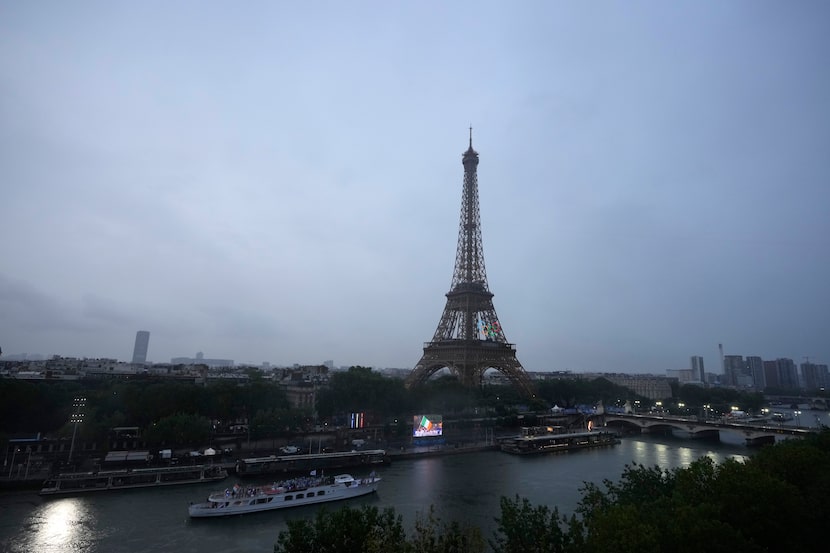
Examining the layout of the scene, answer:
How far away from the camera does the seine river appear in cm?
2025

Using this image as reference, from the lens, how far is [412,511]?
24375 millimetres

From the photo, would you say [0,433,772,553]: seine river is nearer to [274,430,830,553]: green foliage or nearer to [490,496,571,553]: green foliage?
[490,496,571,553]: green foliage

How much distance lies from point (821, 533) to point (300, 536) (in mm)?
15131

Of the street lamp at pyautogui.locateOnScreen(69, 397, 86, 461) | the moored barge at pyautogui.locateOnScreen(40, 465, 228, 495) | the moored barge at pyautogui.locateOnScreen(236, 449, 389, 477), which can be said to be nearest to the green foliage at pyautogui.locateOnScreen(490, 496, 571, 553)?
the moored barge at pyautogui.locateOnScreen(236, 449, 389, 477)

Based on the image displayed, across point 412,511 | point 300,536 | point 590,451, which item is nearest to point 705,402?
point 590,451

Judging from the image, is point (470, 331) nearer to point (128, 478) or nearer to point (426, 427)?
point (426, 427)

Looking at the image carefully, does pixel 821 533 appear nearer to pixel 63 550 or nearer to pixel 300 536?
pixel 300 536

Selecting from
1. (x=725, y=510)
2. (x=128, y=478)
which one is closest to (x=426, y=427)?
(x=128, y=478)

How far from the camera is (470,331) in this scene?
5831cm

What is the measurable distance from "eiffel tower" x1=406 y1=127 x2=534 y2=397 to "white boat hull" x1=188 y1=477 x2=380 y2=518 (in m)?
28.3

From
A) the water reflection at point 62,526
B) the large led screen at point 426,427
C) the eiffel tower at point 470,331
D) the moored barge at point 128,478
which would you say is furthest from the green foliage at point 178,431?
the eiffel tower at point 470,331

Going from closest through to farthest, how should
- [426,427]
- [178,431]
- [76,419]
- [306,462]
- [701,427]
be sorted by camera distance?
[76,419], [306,462], [178,431], [426,427], [701,427]

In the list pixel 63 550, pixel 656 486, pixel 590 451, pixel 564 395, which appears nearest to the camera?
pixel 656 486

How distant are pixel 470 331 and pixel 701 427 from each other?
90.3ft
